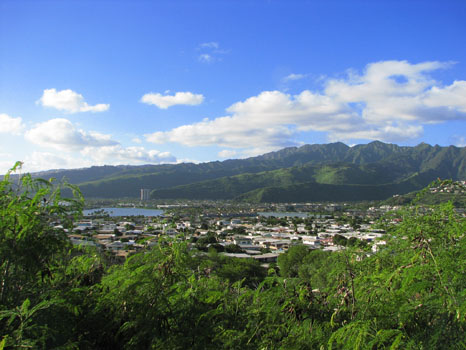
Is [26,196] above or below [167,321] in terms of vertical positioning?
above

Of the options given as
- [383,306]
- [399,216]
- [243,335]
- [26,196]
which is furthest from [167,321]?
[399,216]

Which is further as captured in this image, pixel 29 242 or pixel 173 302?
pixel 173 302

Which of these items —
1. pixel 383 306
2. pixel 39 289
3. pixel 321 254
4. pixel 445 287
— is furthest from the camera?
pixel 321 254

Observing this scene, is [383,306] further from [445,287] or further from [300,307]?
[300,307]

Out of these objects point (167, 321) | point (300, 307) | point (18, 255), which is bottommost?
point (300, 307)

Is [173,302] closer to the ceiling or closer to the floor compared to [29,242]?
closer to the floor

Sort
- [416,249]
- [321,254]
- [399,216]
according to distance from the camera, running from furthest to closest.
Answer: [321,254]
[399,216]
[416,249]

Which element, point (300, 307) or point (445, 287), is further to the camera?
point (300, 307)
